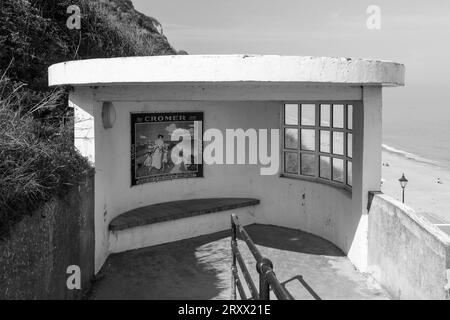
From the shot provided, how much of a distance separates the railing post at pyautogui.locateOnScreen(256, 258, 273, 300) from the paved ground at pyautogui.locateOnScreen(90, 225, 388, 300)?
3.05m

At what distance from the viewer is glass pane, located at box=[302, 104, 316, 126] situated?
26.6ft

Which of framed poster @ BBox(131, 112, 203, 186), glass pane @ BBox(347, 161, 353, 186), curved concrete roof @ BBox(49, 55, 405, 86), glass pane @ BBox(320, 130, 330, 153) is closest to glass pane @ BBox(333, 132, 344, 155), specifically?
glass pane @ BBox(320, 130, 330, 153)

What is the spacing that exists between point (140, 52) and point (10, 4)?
4.03m

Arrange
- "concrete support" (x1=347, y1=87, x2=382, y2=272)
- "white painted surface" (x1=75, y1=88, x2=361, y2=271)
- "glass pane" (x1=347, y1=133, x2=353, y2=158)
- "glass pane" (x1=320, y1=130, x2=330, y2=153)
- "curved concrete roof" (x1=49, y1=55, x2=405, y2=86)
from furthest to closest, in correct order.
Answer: "glass pane" (x1=320, y1=130, x2=330, y2=153) < "glass pane" (x1=347, y1=133, x2=353, y2=158) < "white painted surface" (x1=75, y1=88, x2=361, y2=271) < "concrete support" (x1=347, y1=87, x2=382, y2=272) < "curved concrete roof" (x1=49, y1=55, x2=405, y2=86)

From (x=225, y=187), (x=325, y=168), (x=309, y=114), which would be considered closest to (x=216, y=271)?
(x=225, y=187)

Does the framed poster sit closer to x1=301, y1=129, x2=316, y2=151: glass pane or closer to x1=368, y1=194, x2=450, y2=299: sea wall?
x1=301, y1=129, x2=316, y2=151: glass pane

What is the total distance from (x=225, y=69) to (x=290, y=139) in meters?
3.97

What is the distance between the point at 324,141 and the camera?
8.21 m

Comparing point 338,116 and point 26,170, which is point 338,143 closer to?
point 338,116

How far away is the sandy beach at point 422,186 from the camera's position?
18697 millimetres

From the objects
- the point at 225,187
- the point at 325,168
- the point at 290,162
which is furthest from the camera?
the point at 225,187

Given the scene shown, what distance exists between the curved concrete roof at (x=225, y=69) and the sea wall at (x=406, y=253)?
5.71 ft

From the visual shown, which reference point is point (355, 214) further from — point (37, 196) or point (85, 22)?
point (85, 22)

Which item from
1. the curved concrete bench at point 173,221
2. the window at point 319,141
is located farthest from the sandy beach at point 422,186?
the curved concrete bench at point 173,221
